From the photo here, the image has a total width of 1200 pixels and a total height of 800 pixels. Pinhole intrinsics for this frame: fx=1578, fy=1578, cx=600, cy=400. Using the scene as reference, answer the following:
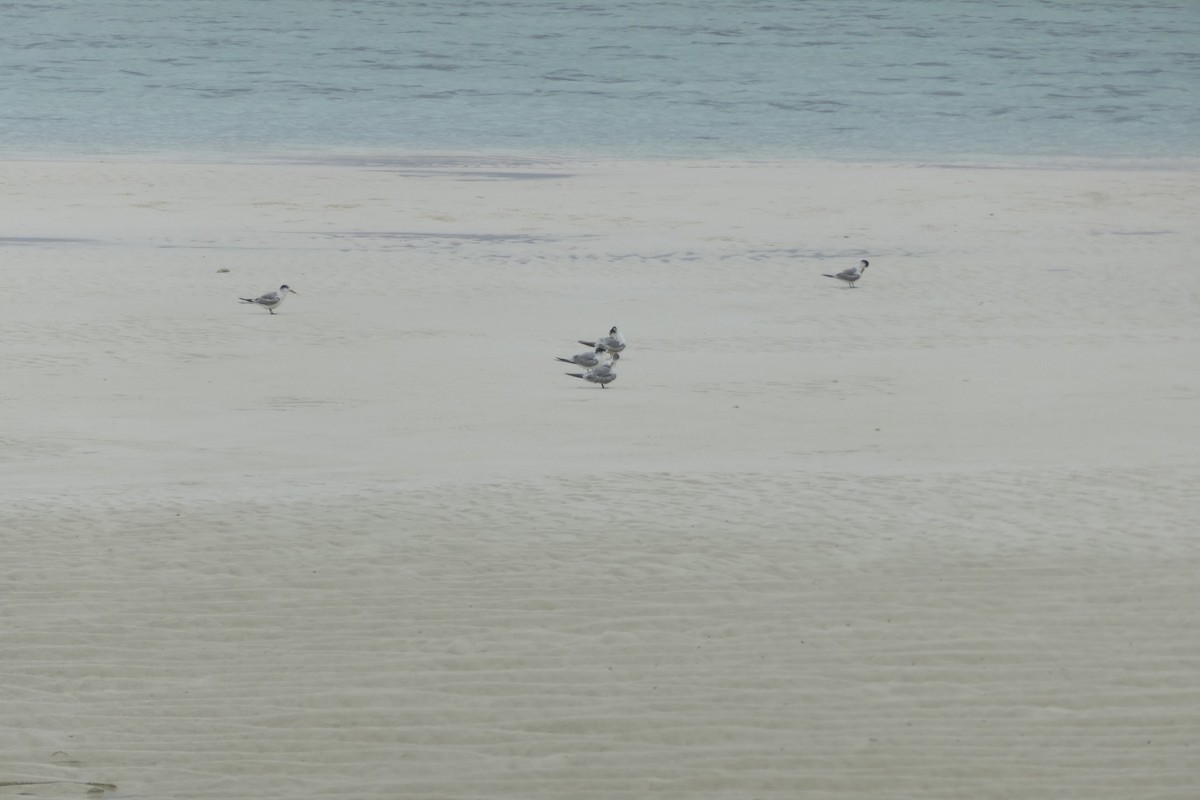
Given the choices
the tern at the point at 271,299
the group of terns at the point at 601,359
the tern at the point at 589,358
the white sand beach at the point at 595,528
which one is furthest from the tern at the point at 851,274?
the tern at the point at 271,299

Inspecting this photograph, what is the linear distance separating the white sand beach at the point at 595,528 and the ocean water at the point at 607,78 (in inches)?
618

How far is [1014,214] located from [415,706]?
1794 cm

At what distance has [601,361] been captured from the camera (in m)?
12.4

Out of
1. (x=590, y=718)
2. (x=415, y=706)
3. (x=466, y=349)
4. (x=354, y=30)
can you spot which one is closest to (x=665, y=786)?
(x=590, y=718)

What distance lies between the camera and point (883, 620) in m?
A: 6.89

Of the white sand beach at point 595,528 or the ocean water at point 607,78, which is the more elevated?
the white sand beach at point 595,528

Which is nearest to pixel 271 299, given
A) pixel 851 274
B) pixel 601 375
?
pixel 601 375

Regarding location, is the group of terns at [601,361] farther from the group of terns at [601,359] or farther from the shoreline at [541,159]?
the shoreline at [541,159]

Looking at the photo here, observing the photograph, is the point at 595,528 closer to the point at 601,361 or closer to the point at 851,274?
the point at 601,361

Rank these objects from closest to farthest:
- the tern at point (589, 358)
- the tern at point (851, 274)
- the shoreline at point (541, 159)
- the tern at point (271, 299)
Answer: the tern at point (589, 358) → the tern at point (271, 299) → the tern at point (851, 274) → the shoreline at point (541, 159)

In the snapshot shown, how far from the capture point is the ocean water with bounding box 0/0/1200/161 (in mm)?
33625

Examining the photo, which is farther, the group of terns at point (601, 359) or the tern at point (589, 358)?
the tern at point (589, 358)

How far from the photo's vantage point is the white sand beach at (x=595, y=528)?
5.66 meters

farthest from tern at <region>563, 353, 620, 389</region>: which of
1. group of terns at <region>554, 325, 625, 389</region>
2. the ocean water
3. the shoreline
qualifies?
the ocean water
